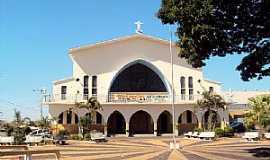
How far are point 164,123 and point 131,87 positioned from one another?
20.1 feet

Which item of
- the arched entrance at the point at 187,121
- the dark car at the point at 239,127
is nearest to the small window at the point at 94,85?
the arched entrance at the point at 187,121

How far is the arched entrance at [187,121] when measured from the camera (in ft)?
166

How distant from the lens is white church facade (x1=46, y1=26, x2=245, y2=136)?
48312 millimetres

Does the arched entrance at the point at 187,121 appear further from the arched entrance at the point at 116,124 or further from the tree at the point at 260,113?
the tree at the point at 260,113

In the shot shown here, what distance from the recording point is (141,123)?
2061 inches

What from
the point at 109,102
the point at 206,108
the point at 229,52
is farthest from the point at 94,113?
the point at 229,52

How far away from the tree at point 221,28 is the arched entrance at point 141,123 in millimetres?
32127

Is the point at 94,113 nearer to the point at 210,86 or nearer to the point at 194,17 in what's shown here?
the point at 210,86

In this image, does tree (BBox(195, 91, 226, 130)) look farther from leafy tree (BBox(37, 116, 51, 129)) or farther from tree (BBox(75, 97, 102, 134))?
leafy tree (BBox(37, 116, 51, 129))

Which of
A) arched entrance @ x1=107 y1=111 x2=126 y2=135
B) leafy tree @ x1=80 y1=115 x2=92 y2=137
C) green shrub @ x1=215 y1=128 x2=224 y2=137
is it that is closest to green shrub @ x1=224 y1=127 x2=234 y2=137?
green shrub @ x1=215 y1=128 x2=224 y2=137

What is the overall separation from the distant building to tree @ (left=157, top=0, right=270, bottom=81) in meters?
29.0

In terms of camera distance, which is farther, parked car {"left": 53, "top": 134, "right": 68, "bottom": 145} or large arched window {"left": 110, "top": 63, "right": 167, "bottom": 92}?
large arched window {"left": 110, "top": 63, "right": 167, "bottom": 92}

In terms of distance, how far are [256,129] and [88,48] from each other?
19515 mm

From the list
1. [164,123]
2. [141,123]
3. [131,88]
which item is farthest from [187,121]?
[131,88]
